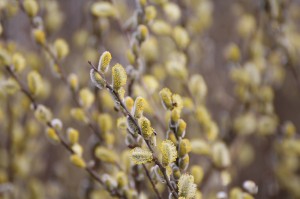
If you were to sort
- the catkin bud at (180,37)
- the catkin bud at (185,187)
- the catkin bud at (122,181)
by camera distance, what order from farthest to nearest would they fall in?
1. the catkin bud at (180,37)
2. the catkin bud at (122,181)
3. the catkin bud at (185,187)

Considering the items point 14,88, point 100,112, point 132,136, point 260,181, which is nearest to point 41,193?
point 100,112

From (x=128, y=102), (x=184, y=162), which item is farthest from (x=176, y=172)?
(x=128, y=102)

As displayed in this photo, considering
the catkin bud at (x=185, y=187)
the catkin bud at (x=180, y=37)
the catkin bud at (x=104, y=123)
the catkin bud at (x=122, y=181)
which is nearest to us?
the catkin bud at (x=185, y=187)

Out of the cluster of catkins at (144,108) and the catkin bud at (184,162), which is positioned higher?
the cluster of catkins at (144,108)

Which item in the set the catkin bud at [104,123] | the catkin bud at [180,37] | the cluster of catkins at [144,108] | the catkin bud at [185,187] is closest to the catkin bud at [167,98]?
the cluster of catkins at [144,108]

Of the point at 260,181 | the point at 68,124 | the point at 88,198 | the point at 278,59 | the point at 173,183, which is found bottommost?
the point at 173,183

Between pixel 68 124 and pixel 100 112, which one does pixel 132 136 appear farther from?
pixel 68 124

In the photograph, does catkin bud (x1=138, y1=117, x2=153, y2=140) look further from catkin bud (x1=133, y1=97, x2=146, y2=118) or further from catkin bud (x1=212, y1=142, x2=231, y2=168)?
catkin bud (x1=212, y1=142, x2=231, y2=168)

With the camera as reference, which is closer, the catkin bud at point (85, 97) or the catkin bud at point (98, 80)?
the catkin bud at point (98, 80)

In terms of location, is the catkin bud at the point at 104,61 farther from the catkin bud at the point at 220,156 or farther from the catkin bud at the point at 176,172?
the catkin bud at the point at 220,156
